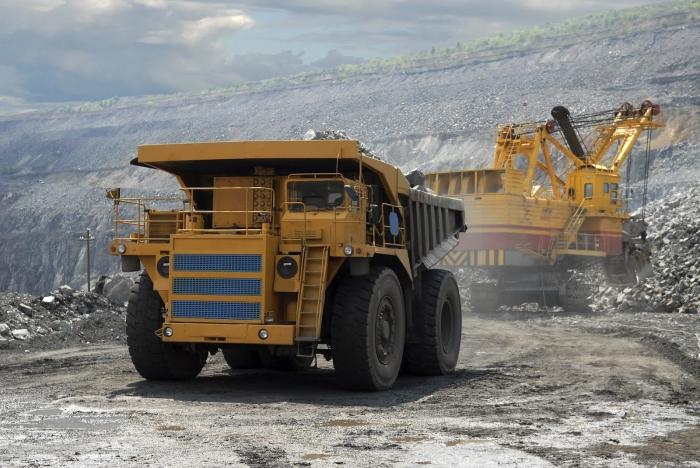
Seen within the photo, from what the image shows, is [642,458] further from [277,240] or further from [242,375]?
[242,375]

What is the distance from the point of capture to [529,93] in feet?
258

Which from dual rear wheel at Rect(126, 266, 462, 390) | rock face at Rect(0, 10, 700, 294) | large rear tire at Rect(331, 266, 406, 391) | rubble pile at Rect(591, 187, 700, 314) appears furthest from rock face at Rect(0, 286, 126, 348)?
rock face at Rect(0, 10, 700, 294)

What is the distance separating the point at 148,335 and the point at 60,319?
9.82 meters

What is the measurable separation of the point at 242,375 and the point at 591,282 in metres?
22.1

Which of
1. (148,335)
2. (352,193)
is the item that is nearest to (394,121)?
(148,335)

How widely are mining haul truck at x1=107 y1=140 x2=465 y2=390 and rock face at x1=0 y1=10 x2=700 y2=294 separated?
43.4 meters

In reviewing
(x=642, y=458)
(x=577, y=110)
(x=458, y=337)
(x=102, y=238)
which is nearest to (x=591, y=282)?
(x=458, y=337)

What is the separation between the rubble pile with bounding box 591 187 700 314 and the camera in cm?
2881

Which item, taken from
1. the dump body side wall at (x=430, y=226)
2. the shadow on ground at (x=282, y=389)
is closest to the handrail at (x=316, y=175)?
the dump body side wall at (x=430, y=226)

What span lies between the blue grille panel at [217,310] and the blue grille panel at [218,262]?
14.3 inches

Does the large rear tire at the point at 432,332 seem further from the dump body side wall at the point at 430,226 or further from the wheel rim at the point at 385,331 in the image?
the wheel rim at the point at 385,331

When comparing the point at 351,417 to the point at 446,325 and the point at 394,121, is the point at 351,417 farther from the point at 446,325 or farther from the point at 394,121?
the point at 394,121

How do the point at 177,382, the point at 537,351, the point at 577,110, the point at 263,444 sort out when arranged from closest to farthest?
1. the point at 263,444
2. the point at 177,382
3. the point at 537,351
4. the point at 577,110

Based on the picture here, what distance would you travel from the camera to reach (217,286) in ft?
38.8
